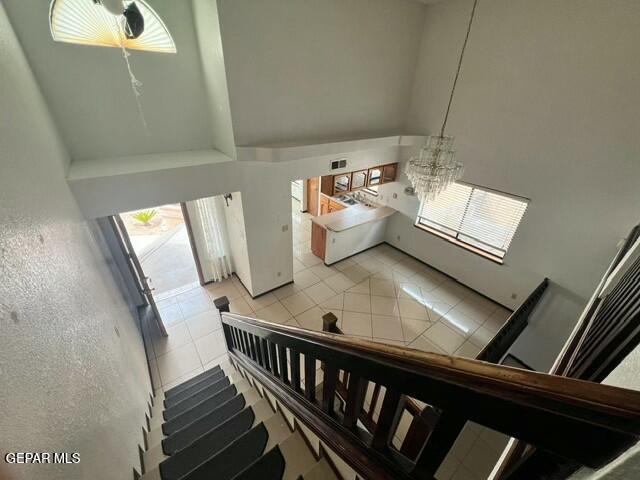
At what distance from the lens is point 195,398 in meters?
2.63

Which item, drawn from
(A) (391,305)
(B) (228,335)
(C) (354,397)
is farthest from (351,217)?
(C) (354,397)

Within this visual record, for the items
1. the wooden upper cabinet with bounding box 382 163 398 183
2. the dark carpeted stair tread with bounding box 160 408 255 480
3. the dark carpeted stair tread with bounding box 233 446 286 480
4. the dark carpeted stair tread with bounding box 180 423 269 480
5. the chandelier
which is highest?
the chandelier

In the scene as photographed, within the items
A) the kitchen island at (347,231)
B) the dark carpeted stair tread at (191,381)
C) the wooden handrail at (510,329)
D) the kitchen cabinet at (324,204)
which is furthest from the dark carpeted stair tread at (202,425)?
the kitchen cabinet at (324,204)

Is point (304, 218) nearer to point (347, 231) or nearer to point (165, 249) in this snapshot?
point (347, 231)

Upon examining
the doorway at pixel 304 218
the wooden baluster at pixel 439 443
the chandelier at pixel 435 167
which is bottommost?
the doorway at pixel 304 218

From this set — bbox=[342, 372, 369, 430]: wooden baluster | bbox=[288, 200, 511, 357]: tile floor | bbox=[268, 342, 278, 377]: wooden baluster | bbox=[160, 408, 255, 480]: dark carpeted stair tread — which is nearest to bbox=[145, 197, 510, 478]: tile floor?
bbox=[288, 200, 511, 357]: tile floor

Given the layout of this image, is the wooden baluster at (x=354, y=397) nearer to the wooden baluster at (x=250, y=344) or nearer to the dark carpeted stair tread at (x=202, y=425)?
the wooden baluster at (x=250, y=344)

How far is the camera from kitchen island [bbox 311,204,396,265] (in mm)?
5148

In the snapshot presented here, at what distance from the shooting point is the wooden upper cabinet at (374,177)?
199 inches

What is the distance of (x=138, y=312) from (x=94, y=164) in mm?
2499

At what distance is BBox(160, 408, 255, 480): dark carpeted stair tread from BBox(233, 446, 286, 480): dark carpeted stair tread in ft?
1.42

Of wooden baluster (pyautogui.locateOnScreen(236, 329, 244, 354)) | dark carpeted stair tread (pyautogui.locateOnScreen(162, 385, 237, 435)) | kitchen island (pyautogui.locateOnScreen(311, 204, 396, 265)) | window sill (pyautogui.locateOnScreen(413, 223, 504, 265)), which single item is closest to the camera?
dark carpeted stair tread (pyautogui.locateOnScreen(162, 385, 237, 435))

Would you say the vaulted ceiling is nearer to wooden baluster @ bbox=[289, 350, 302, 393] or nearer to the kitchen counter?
the kitchen counter

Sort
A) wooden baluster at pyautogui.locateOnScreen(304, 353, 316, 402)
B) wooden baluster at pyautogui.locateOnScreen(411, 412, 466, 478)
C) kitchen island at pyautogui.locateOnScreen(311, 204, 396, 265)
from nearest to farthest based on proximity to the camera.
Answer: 1. wooden baluster at pyautogui.locateOnScreen(411, 412, 466, 478)
2. wooden baluster at pyautogui.locateOnScreen(304, 353, 316, 402)
3. kitchen island at pyautogui.locateOnScreen(311, 204, 396, 265)
